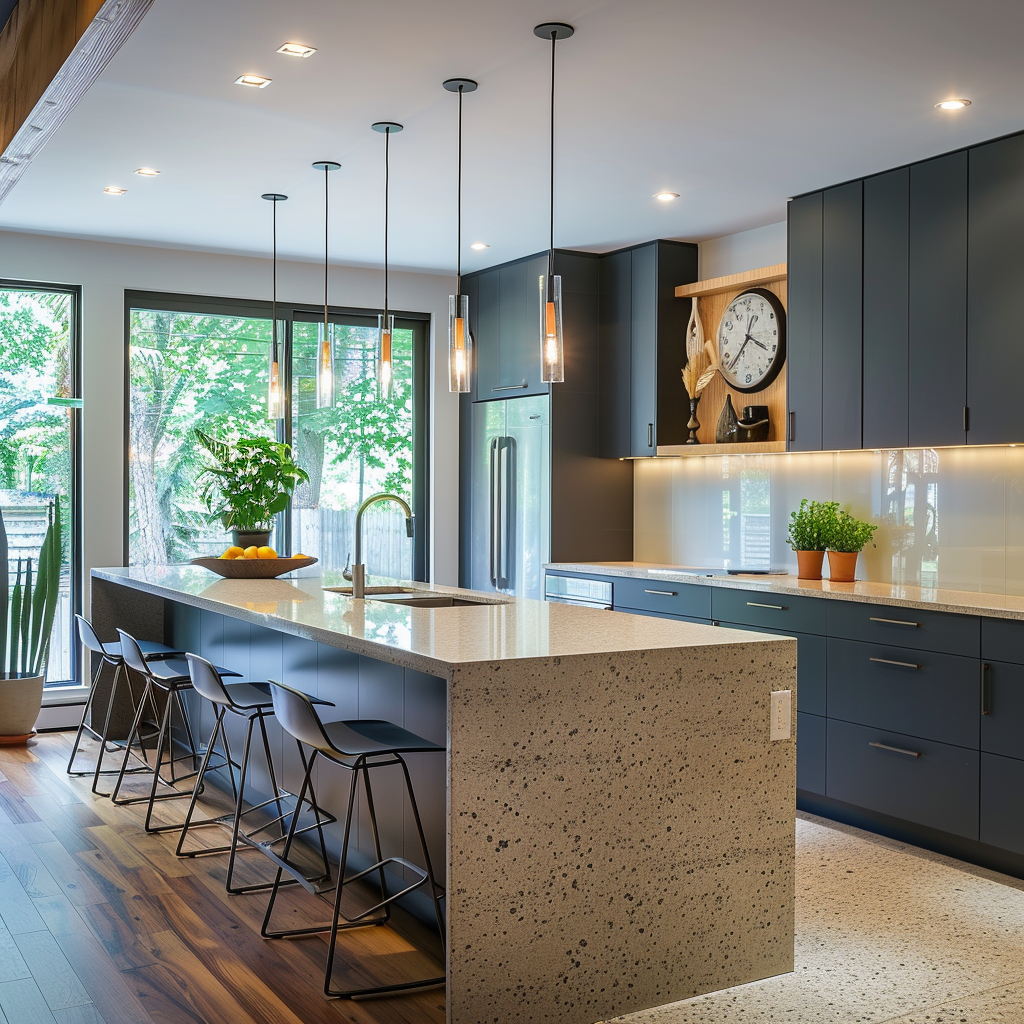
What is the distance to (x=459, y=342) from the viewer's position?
143 inches

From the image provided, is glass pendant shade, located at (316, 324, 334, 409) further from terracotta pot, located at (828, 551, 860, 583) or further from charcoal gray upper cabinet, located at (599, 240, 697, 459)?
terracotta pot, located at (828, 551, 860, 583)

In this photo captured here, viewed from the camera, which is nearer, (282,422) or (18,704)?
(18,704)

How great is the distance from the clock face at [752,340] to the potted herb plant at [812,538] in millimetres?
794

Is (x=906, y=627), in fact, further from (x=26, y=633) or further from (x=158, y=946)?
(x=26, y=633)

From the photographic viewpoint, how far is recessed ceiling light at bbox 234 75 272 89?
145 inches

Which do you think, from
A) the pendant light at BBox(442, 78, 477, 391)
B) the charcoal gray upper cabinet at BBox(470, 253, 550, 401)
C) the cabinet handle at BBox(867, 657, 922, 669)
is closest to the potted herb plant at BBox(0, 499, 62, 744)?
the charcoal gray upper cabinet at BBox(470, 253, 550, 401)

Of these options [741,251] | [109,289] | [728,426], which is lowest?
[728,426]

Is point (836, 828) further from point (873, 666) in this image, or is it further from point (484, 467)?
point (484, 467)

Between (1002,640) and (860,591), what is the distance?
0.74 metres

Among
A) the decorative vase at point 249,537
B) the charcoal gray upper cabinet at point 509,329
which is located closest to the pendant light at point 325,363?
the decorative vase at point 249,537

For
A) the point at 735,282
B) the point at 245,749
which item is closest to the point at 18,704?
the point at 245,749

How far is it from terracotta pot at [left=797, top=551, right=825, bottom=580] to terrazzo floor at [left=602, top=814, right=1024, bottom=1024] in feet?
4.16

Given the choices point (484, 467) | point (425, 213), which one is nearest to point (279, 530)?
point (484, 467)

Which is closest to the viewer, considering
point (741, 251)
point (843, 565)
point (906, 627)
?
point (906, 627)
